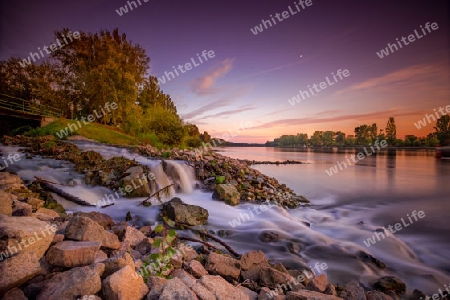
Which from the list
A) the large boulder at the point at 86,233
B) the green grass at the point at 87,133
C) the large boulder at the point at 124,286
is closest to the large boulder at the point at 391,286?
the large boulder at the point at 124,286

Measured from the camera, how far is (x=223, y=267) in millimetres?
3359

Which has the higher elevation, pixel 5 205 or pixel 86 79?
pixel 86 79

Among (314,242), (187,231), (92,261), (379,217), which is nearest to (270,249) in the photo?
(314,242)

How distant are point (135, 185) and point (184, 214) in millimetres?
3093

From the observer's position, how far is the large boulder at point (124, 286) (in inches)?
81.5

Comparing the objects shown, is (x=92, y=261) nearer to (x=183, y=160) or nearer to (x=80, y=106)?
(x=183, y=160)

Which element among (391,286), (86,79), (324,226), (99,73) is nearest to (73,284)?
(391,286)

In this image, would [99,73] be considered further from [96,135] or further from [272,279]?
[272,279]

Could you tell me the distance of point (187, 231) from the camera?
19.0 ft

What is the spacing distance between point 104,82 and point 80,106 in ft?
41.3

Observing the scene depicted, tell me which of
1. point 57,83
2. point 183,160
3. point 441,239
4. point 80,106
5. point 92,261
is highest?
point 57,83

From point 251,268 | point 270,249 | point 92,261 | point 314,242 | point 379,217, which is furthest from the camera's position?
point 379,217

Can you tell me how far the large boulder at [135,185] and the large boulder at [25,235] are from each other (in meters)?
5.43

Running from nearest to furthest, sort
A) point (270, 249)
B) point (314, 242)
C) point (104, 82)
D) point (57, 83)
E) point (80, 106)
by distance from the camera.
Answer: point (270, 249)
point (314, 242)
point (104, 82)
point (57, 83)
point (80, 106)
